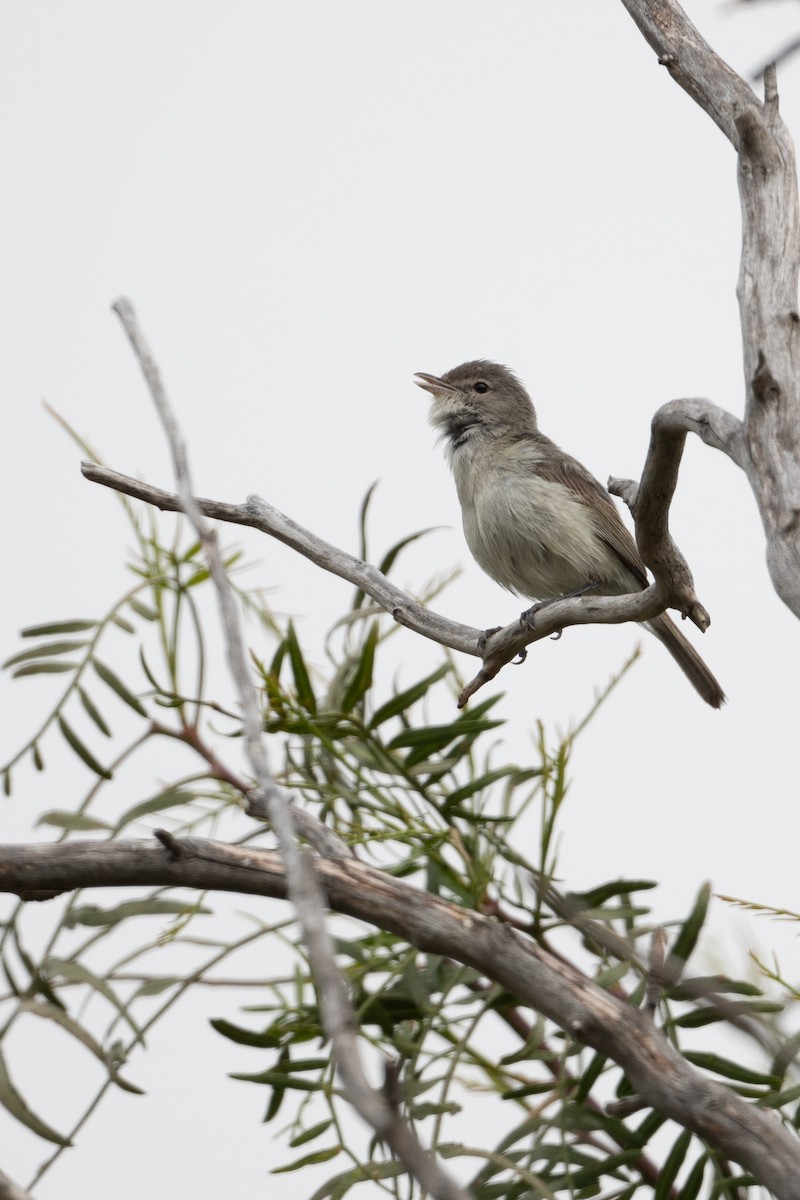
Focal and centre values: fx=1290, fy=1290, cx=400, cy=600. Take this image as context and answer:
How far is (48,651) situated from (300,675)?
23.7 inches

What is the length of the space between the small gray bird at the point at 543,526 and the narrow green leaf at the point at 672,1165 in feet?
6.39

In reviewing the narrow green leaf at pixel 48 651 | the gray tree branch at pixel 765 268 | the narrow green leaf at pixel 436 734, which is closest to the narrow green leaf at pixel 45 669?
the narrow green leaf at pixel 48 651

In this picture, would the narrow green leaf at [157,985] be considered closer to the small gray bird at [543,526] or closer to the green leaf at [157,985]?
the green leaf at [157,985]

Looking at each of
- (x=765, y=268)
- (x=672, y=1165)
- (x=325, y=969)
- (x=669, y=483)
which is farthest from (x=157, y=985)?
(x=765, y=268)

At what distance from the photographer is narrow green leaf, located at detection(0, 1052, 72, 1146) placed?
84.4 inches

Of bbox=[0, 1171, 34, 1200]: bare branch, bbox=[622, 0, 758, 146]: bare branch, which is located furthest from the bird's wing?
bbox=[0, 1171, 34, 1200]: bare branch

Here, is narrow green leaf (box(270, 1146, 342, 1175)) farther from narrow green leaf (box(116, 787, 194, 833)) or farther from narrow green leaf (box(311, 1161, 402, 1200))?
narrow green leaf (box(116, 787, 194, 833))

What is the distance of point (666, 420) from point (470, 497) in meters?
2.16

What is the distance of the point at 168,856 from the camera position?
6.48 ft

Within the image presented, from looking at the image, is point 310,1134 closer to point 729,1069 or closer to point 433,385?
point 729,1069

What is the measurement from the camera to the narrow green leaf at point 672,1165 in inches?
89.0

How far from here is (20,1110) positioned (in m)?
2.17

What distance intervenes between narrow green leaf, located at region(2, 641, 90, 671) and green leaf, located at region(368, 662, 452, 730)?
2.25ft

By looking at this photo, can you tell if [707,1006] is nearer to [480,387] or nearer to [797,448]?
[797,448]
